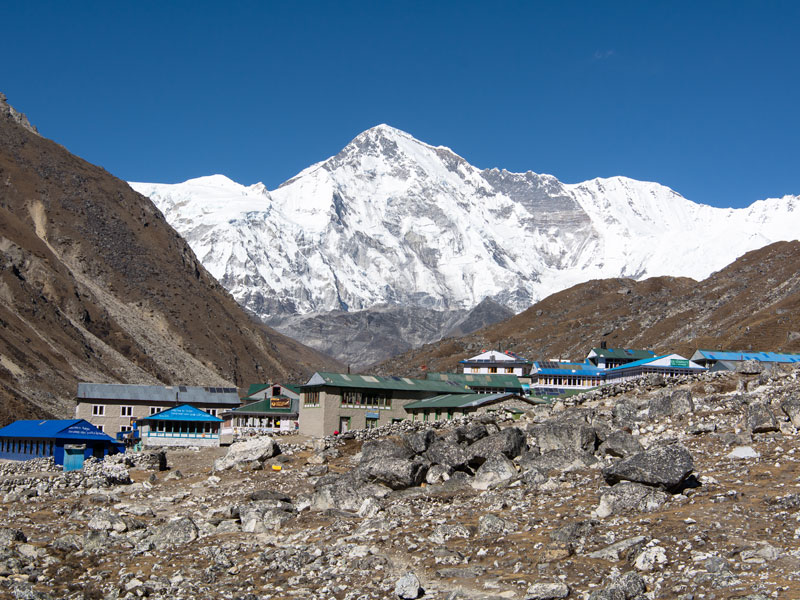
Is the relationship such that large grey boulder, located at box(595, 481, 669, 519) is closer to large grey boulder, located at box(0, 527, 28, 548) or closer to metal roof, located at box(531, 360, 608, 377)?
large grey boulder, located at box(0, 527, 28, 548)

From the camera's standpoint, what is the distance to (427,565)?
1097 inches

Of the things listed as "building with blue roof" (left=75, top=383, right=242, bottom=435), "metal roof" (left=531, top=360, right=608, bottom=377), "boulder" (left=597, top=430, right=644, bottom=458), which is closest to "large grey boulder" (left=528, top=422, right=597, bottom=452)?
"boulder" (left=597, top=430, right=644, bottom=458)

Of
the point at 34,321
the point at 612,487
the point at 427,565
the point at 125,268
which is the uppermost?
the point at 125,268

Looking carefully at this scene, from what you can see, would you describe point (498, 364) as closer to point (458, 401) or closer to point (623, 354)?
point (623, 354)

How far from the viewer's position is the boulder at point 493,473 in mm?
38219

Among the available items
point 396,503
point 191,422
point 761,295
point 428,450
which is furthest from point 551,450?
point 761,295

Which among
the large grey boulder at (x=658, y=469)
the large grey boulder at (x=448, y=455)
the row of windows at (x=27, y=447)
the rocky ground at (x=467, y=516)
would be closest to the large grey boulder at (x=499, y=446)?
the rocky ground at (x=467, y=516)

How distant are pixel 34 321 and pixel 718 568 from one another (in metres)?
132

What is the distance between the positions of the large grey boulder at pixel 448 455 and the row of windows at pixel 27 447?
103 ft

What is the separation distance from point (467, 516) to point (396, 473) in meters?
6.92

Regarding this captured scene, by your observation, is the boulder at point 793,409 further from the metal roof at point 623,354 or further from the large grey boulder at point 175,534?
the metal roof at point 623,354

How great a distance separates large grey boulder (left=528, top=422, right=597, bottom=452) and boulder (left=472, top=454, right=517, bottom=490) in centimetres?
340

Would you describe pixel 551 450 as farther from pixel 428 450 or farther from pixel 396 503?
pixel 396 503

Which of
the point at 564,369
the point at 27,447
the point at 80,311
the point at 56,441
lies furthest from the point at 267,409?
the point at 80,311
